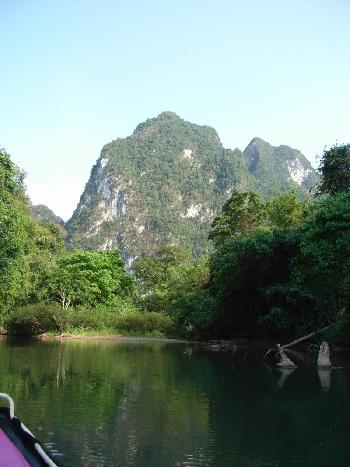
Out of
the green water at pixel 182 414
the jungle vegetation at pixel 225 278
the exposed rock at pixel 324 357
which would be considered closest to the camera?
the green water at pixel 182 414

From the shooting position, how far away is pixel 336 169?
27.7 meters

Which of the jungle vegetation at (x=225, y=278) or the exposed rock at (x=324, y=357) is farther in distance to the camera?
the jungle vegetation at (x=225, y=278)

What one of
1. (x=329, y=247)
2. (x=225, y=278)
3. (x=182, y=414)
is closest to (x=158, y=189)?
(x=225, y=278)

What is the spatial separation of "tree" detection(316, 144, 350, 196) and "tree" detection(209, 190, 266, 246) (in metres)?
15.8

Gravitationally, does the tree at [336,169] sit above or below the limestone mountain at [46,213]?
below

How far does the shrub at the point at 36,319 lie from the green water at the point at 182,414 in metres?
21.1

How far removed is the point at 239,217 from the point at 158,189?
81.3 metres

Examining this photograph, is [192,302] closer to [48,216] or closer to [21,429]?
[21,429]

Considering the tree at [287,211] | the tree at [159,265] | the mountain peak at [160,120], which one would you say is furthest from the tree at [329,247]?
the mountain peak at [160,120]

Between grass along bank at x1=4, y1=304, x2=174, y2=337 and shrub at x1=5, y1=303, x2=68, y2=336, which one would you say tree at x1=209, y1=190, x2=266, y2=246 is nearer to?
grass along bank at x1=4, y1=304, x2=174, y2=337

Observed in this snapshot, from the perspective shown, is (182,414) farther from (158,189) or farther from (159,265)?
(158,189)

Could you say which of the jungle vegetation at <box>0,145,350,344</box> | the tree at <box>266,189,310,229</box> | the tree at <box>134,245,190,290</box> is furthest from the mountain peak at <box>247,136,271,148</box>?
the tree at <box>266,189,310,229</box>

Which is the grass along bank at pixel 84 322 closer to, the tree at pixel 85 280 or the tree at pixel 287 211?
the tree at pixel 85 280

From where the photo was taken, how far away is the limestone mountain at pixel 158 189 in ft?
380
